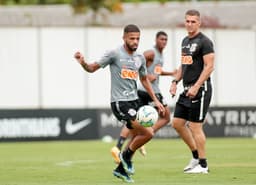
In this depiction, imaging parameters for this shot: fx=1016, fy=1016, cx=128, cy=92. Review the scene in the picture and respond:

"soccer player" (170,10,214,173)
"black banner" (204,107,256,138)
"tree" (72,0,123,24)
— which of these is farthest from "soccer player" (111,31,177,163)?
"tree" (72,0,123,24)

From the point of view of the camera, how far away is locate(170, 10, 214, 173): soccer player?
16.9 meters

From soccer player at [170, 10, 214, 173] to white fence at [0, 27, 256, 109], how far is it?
15859 millimetres

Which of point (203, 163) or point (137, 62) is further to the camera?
point (203, 163)

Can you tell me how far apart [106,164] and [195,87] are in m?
3.27

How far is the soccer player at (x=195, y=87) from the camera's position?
55.6 ft

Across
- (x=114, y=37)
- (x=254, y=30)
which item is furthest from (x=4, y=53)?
(x=254, y=30)

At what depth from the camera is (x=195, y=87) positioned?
16.8 meters

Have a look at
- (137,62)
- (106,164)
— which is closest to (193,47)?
(137,62)

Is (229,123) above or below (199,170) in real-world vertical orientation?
below

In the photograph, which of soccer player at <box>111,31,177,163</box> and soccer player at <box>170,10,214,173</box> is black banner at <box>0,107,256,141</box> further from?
soccer player at <box>170,10,214,173</box>

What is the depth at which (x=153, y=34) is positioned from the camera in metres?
33.8

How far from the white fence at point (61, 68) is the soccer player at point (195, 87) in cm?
1586

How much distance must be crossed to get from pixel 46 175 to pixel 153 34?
58.1ft

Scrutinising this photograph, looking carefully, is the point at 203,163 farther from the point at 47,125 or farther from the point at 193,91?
the point at 47,125
